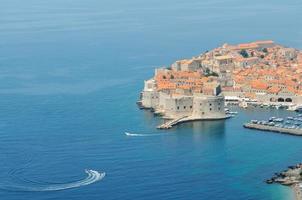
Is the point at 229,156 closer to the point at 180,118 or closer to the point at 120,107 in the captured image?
the point at 180,118

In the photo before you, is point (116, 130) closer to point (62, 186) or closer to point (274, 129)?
point (274, 129)

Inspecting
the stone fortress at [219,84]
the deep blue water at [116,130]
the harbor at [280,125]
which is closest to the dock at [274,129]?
the harbor at [280,125]

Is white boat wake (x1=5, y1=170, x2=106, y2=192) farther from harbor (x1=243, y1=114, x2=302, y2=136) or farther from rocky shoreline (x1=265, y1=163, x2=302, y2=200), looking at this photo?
harbor (x1=243, y1=114, x2=302, y2=136)

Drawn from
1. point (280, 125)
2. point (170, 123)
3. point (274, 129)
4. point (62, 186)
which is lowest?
point (62, 186)

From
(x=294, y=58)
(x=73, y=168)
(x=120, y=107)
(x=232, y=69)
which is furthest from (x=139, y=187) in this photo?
(x=294, y=58)

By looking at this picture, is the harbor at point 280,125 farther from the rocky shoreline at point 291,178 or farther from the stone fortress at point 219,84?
the rocky shoreline at point 291,178

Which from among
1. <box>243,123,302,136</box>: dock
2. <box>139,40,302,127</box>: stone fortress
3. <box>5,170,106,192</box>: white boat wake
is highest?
<box>139,40,302,127</box>: stone fortress

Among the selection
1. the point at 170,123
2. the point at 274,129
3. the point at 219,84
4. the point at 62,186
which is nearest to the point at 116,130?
the point at 170,123

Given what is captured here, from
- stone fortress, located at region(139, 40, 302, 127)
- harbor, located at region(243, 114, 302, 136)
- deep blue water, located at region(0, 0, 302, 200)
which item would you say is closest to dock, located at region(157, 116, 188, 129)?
stone fortress, located at region(139, 40, 302, 127)
